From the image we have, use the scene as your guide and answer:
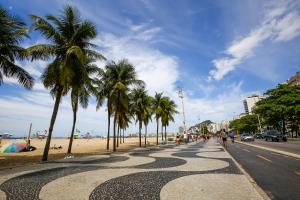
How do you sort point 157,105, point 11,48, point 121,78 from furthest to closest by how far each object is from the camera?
point 157,105 < point 121,78 < point 11,48

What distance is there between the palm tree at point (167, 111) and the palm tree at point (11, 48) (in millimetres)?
36082

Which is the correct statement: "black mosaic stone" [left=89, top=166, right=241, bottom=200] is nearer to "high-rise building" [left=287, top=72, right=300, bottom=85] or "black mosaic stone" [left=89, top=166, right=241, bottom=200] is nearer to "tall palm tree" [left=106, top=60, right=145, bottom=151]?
"tall palm tree" [left=106, top=60, right=145, bottom=151]

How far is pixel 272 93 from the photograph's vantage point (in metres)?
64.1

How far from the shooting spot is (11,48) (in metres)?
16.1

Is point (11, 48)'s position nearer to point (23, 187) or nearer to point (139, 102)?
point (23, 187)

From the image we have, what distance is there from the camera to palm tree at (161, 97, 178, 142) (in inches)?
2028

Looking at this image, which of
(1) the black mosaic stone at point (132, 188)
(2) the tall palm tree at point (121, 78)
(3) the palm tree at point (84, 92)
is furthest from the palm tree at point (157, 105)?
(1) the black mosaic stone at point (132, 188)

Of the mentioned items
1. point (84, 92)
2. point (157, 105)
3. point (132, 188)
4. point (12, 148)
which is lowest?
point (132, 188)

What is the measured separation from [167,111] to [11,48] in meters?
40.4

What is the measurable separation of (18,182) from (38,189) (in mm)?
1673

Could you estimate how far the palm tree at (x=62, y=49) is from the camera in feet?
57.3

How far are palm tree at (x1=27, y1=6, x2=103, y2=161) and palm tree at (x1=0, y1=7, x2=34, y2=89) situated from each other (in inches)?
38.6

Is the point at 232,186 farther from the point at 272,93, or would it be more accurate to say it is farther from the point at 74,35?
the point at 272,93

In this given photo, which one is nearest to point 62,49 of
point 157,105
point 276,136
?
point 157,105
